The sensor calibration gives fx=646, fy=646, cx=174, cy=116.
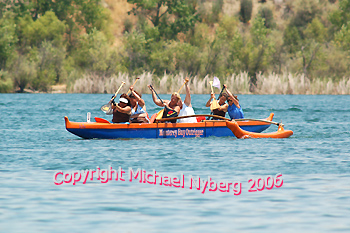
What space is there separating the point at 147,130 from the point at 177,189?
7.04 metres

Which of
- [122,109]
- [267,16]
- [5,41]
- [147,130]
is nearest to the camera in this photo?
[122,109]

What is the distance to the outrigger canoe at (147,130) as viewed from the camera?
639 inches

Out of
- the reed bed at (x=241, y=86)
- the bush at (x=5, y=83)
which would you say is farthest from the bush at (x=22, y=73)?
the reed bed at (x=241, y=86)

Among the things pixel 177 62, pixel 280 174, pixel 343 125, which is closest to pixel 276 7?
pixel 177 62

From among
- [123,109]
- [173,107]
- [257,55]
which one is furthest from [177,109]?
[257,55]

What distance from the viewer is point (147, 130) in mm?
16641

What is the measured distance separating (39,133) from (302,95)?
104ft

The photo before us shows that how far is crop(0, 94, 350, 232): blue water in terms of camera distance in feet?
25.3

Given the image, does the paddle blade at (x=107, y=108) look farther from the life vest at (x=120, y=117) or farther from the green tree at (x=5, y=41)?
the green tree at (x=5, y=41)

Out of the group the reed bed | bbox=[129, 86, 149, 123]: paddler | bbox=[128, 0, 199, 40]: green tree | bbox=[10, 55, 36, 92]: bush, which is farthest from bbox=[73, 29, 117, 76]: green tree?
bbox=[129, 86, 149, 123]: paddler

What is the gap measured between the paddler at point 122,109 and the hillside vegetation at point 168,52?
27.9 m

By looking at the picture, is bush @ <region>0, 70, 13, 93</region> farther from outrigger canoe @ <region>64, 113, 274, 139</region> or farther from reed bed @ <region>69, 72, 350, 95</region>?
outrigger canoe @ <region>64, 113, 274, 139</region>

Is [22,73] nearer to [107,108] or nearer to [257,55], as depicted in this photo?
[257,55]

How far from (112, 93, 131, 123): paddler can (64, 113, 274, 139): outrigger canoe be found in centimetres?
32
